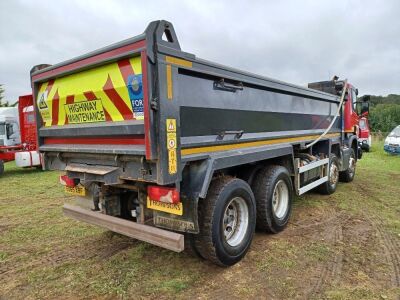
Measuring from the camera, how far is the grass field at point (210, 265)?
322cm

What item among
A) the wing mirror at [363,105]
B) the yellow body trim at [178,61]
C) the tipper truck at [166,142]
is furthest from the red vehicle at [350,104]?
the yellow body trim at [178,61]

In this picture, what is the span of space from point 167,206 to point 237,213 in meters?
1.05

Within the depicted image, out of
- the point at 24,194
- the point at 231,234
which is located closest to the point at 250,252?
the point at 231,234

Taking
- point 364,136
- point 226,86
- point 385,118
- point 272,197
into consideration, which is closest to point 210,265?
point 272,197

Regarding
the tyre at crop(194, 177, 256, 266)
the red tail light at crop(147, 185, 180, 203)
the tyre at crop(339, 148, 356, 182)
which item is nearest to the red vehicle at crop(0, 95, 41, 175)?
the red tail light at crop(147, 185, 180, 203)

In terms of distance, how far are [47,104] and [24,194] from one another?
5.15m

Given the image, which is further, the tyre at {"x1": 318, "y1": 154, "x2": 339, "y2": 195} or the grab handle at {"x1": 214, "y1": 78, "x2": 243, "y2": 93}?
the tyre at {"x1": 318, "y1": 154, "x2": 339, "y2": 195}

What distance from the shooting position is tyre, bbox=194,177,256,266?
11.0 feet

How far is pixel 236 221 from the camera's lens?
389cm

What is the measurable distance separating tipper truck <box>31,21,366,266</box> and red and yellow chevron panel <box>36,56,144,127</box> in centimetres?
1

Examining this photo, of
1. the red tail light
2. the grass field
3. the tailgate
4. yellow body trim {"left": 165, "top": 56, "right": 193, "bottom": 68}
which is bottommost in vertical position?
the grass field

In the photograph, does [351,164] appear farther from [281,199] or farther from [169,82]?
[169,82]

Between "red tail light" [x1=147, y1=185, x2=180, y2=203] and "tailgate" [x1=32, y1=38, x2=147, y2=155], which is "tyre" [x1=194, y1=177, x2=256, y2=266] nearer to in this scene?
"red tail light" [x1=147, y1=185, x2=180, y2=203]

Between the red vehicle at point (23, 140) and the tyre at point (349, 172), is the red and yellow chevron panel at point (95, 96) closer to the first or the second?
the tyre at point (349, 172)
